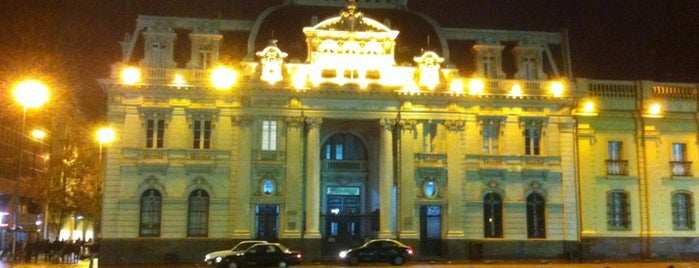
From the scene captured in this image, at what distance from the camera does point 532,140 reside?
4828 centimetres

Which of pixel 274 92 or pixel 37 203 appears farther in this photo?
pixel 37 203

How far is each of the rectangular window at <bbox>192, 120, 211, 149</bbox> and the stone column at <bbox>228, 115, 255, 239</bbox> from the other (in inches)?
67.7

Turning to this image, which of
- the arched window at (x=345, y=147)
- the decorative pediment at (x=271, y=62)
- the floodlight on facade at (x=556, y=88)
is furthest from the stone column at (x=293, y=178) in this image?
the floodlight on facade at (x=556, y=88)

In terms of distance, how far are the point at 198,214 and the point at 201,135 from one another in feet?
16.3

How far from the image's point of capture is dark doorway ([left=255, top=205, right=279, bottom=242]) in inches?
1794

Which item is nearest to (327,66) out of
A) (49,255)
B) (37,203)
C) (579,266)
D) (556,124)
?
(556,124)

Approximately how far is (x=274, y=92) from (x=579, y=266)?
2090cm

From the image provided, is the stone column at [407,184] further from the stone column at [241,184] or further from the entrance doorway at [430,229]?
the stone column at [241,184]

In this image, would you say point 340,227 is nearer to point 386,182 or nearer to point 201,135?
point 386,182

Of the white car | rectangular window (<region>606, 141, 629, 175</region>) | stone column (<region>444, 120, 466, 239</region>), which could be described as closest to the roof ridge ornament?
stone column (<region>444, 120, 466, 239</region>)

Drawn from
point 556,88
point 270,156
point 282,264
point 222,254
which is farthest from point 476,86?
point 222,254

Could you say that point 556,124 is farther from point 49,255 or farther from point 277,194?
point 49,255

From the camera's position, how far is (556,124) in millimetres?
48219

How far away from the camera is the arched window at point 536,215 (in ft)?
156
